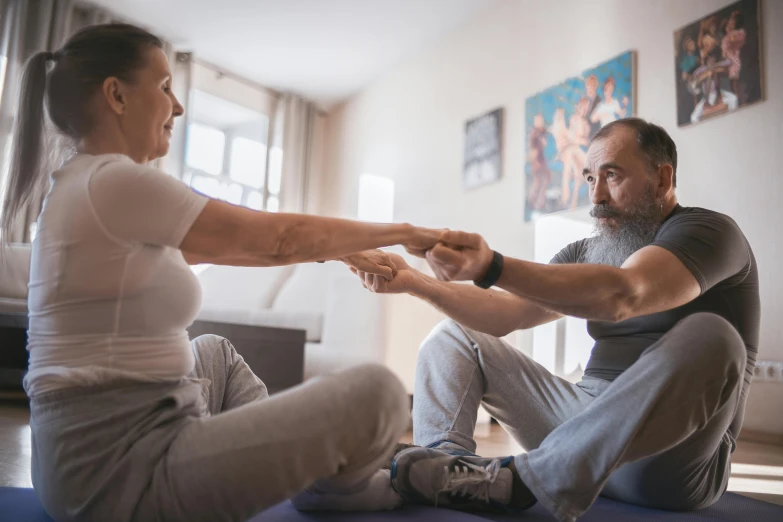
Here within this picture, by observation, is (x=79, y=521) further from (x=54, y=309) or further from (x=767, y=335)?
(x=767, y=335)

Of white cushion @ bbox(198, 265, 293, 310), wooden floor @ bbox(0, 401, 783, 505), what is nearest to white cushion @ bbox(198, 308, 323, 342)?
white cushion @ bbox(198, 265, 293, 310)

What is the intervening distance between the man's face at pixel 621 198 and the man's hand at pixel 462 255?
0.49 metres

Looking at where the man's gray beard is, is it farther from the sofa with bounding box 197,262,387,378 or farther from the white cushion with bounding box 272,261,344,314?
the white cushion with bounding box 272,261,344,314

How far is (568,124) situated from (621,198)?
2471 mm

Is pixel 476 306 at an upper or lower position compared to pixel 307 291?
lower

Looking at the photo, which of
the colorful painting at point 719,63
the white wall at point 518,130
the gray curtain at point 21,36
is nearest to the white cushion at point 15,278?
the gray curtain at point 21,36

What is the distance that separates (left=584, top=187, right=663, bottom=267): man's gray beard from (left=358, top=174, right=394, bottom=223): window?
4.11 metres

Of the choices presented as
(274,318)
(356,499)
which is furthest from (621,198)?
(274,318)

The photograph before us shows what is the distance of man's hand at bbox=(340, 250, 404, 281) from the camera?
139cm

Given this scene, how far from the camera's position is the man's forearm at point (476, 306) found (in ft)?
5.06

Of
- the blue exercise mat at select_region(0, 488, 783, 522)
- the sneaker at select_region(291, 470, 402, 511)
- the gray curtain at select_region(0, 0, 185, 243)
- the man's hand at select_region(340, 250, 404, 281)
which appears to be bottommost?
the blue exercise mat at select_region(0, 488, 783, 522)

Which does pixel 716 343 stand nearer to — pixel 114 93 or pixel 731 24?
pixel 114 93

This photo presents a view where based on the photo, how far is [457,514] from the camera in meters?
1.17

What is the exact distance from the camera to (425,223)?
17.1 feet
